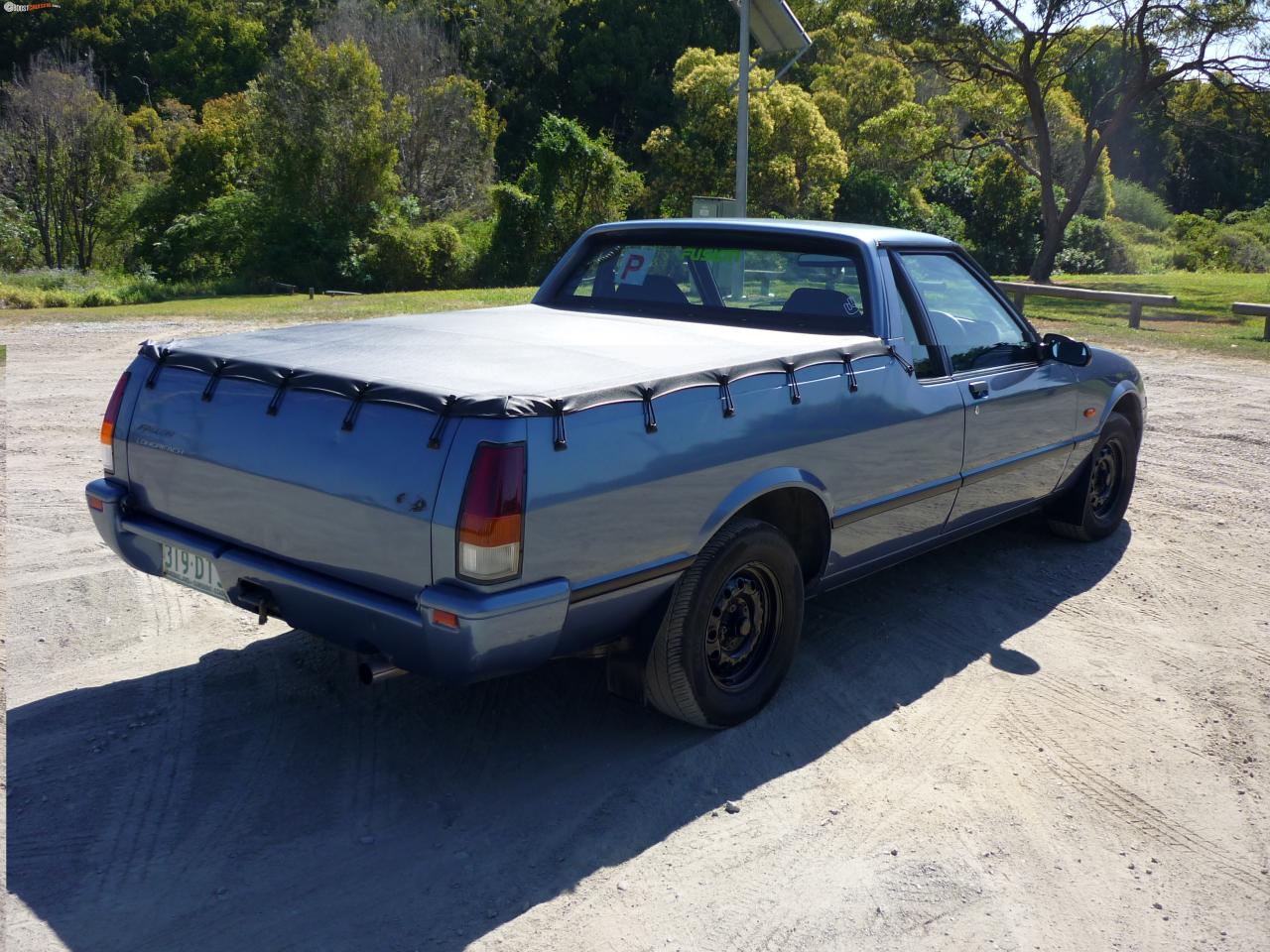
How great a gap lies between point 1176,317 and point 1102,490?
17.3 m

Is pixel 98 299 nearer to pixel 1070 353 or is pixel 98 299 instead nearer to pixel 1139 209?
pixel 1070 353

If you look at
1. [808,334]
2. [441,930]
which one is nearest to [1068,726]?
[808,334]

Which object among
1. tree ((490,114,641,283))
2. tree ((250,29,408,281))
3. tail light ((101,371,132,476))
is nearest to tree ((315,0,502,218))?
tree ((250,29,408,281))

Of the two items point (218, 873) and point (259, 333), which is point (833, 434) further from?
point (218, 873)

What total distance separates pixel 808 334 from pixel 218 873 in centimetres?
311

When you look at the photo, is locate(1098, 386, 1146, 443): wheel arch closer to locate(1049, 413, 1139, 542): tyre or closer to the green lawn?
locate(1049, 413, 1139, 542): tyre

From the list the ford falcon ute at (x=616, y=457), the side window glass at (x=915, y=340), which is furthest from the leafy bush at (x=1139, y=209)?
the side window glass at (x=915, y=340)

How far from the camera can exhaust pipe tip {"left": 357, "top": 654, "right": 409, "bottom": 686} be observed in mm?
3479

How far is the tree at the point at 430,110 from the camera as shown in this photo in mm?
35594

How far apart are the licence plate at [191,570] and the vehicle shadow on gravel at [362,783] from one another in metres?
0.55

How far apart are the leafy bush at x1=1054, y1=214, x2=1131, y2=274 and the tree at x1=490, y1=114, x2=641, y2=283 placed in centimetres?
1668

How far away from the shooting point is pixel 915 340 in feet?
16.7

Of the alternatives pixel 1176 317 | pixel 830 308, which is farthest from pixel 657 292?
pixel 1176 317

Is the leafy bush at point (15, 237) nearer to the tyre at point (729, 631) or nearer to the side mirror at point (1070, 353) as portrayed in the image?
the side mirror at point (1070, 353)
